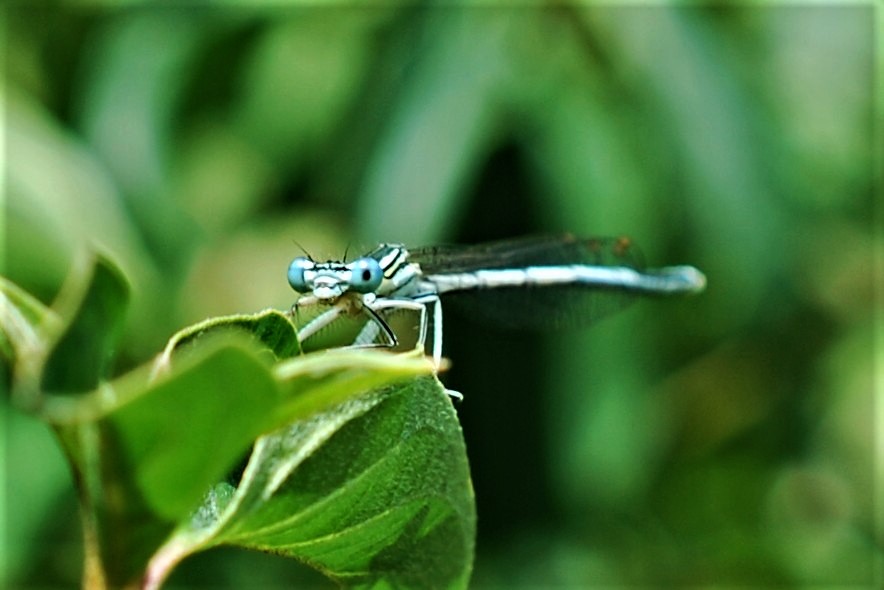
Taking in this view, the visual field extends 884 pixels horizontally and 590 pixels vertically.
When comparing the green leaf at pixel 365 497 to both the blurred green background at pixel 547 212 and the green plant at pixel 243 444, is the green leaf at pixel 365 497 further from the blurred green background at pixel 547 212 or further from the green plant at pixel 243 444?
the blurred green background at pixel 547 212

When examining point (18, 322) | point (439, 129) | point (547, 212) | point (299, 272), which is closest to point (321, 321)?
point (299, 272)

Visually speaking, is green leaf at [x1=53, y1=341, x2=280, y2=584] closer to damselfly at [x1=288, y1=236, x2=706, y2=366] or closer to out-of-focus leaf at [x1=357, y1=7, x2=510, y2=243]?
damselfly at [x1=288, y1=236, x2=706, y2=366]

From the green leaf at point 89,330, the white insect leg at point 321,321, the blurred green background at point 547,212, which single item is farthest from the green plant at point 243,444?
the blurred green background at point 547,212

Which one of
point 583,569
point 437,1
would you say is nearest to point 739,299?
point 583,569

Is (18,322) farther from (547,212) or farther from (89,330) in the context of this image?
(547,212)

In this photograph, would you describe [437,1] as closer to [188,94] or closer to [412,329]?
[188,94]

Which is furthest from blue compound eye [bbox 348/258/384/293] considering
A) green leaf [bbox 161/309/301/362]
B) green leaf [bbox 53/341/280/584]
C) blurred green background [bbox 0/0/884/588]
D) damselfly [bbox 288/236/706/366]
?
blurred green background [bbox 0/0/884/588]
